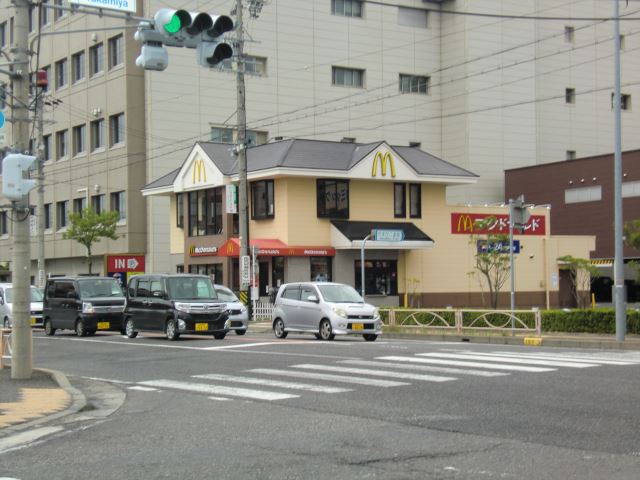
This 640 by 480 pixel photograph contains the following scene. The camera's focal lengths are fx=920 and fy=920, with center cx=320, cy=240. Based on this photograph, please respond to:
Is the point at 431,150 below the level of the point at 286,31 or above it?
below

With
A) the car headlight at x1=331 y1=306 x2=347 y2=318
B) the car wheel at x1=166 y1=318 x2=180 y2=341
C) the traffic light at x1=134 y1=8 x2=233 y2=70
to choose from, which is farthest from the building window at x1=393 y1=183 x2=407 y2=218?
the traffic light at x1=134 y1=8 x2=233 y2=70

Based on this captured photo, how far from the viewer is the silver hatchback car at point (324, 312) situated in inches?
998

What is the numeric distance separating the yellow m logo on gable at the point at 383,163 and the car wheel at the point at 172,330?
19048 millimetres

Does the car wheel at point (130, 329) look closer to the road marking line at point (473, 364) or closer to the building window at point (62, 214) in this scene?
the road marking line at point (473, 364)

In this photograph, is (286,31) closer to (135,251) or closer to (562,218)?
(135,251)

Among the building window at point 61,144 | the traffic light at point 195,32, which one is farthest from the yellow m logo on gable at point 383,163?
the traffic light at point 195,32

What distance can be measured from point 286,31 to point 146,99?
34.3 feet

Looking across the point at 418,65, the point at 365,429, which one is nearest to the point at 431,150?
the point at 418,65

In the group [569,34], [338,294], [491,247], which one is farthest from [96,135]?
[338,294]

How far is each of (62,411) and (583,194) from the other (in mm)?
48812

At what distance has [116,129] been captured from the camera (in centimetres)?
5562

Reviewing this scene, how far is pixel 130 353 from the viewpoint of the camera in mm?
21906

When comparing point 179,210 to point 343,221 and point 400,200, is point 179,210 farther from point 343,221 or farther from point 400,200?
point 400,200

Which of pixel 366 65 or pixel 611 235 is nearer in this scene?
pixel 611 235
